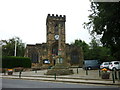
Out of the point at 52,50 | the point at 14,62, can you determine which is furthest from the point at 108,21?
the point at 52,50

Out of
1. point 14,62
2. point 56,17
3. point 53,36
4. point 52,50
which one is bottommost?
point 14,62

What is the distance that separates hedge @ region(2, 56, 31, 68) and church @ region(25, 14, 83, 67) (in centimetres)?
635

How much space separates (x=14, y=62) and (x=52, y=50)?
47.5 feet

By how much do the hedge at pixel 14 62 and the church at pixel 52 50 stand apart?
635 centimetres

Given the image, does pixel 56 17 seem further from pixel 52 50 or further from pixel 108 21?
pixel 108 21

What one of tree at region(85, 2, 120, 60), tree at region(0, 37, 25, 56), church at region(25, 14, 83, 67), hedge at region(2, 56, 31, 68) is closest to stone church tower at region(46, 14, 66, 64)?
church at region(25, 14, 83, 67)

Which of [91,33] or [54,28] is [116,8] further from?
[54,28]

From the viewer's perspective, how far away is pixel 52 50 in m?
52.9

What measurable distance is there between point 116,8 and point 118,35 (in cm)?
405

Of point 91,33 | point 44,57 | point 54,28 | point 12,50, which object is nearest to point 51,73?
point 91,33

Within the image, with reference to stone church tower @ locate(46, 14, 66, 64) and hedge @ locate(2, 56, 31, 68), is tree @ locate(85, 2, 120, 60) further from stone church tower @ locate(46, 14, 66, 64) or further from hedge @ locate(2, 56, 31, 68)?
stone church tower @ locate(46, 14, 66, 64)

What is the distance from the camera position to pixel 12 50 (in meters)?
62.8

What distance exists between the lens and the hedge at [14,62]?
40062 mm

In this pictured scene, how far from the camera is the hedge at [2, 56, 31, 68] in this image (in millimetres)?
40062
